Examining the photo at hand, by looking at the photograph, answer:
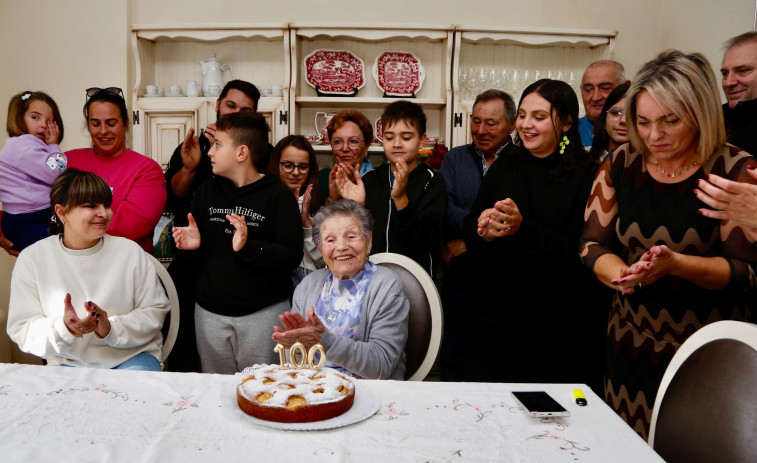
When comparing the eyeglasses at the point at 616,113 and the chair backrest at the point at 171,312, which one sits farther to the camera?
the eyeglasses at the point at 616,113

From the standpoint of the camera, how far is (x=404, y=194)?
7.42 feet

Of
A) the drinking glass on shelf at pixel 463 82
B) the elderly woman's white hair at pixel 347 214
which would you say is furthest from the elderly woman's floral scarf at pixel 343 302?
the drinking glass on shelf at pixel 463 82

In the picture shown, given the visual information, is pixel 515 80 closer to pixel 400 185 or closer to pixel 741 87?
pixel 741 87

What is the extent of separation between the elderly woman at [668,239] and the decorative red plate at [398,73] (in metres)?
2.60

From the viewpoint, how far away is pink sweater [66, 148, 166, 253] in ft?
7.75

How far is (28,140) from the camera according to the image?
250 cm

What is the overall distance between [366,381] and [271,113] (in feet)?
9.36

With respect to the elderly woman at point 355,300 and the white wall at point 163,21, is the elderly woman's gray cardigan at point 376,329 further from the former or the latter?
the white wall at point 163,21

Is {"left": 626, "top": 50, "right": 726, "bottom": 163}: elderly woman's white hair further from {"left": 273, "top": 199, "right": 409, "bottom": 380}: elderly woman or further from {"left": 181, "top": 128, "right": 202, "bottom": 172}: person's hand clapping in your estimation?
{"left": 181, "top": 128, "right": 202, "bottom": 172}: person's hand clapping

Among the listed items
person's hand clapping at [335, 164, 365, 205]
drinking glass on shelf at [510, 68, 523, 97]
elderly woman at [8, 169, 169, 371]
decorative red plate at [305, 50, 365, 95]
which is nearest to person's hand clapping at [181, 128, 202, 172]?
elderly woman at [8, 169, 169, 371]

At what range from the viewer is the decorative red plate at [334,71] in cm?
402

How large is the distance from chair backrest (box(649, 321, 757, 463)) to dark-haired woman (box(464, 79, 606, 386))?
0.69 meters

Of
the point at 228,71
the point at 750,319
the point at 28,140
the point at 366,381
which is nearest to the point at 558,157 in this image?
the point at 750,319

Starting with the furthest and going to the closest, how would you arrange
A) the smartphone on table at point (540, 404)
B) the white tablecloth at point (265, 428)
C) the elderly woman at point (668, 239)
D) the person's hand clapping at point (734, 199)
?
the elderly woman at point (668, 239) → the person's hand clapping at point (734, 199) → the smartphone on table at point (540, 404) → the white tablecloth at point (265, 428)
